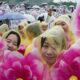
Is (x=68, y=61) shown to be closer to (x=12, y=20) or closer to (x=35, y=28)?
(x=35, y=28)

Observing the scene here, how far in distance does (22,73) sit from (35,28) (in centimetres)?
224

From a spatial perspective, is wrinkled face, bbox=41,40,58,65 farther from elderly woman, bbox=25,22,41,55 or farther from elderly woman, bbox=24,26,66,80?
elderly woman, bbox=25,22,41,55

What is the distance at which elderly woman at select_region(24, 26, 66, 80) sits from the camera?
9.22 feet

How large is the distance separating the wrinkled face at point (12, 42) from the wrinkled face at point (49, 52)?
755 millimetres

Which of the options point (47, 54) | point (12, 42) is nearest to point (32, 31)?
point (12, 42)

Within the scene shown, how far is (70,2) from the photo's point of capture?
32.1 metres

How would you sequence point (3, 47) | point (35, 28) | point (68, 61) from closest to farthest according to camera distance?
point (68, 61) → point (3, 47) → point (35, 28)

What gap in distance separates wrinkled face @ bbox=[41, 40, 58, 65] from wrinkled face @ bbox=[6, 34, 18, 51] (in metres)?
0.75

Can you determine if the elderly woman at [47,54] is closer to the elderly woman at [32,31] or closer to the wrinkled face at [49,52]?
the wrinkled face at [49,52]

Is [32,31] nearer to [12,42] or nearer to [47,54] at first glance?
[12,42]

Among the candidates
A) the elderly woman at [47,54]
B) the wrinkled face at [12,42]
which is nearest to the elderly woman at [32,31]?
the wrinkled face at [12,42]

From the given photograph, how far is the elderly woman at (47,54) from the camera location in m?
2.81

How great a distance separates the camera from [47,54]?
2824 mm

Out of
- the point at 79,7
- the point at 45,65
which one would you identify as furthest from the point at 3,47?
the point at 79,7
